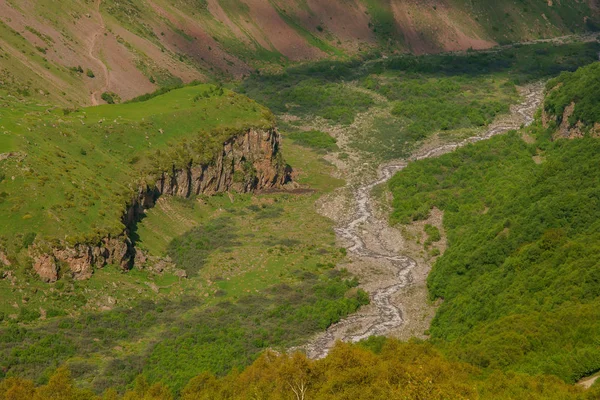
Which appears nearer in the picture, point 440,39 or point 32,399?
point 32,399

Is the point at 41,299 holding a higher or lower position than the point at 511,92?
lower

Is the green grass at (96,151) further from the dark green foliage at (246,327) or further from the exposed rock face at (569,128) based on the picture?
the exposed rock face at (569,128)

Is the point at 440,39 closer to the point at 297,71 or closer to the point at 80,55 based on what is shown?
the point at 297,71

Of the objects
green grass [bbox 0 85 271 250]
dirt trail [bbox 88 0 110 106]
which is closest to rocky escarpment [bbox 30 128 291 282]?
green grass [bbox 0 85 271 250]

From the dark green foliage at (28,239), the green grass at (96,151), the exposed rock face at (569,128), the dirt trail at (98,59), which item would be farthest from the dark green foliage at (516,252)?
the dirt trail at (98,59)

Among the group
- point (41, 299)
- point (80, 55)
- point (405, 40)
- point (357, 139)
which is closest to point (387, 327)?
point (41, 299)

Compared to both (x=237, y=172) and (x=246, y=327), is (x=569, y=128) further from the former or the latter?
(x=246, y=327)
